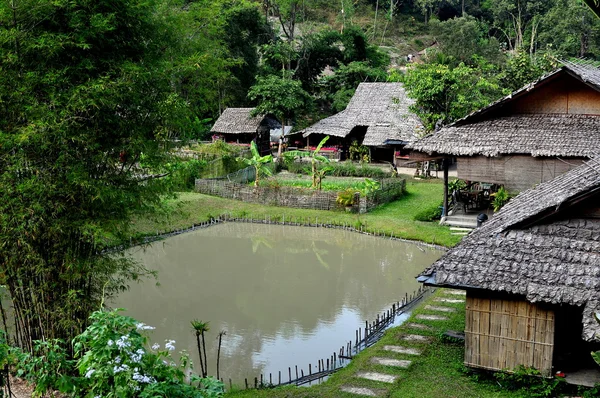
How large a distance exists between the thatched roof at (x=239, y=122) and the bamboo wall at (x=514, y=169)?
686 inches

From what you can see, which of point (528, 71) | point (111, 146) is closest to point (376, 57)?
point (528, 71)

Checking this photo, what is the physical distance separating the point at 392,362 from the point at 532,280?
277cm

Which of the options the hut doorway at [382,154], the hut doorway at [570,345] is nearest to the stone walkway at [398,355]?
the hut doorway at [570,345]

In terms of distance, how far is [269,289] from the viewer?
15078 millimetres

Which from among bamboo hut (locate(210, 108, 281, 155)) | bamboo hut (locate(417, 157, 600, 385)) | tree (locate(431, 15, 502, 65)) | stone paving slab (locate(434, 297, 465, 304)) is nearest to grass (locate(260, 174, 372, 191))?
bamboo hut (locate(210, 108, 281, 155))

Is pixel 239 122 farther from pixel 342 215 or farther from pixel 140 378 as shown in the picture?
pixel 140 378

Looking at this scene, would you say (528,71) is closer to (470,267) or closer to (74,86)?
(470,267)

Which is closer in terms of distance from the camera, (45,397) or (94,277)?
(45,397)

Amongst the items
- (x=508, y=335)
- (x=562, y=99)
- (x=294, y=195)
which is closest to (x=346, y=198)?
(x=294, y=195)

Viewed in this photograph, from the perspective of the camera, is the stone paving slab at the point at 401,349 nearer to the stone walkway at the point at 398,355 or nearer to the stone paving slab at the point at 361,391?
the stone walkway at the point at 398,355

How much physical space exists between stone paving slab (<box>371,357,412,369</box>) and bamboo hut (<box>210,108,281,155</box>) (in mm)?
24463

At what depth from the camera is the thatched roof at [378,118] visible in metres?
30.1

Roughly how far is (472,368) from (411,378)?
875 mm

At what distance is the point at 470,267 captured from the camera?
28.9 ft
